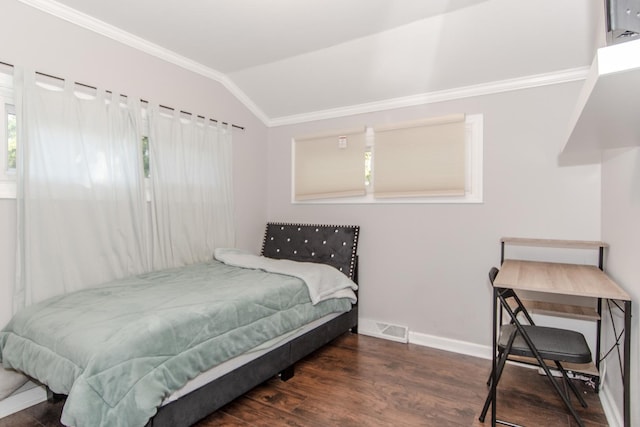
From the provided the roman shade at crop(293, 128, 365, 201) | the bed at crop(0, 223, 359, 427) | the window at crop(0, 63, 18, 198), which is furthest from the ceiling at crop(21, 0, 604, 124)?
the bed at crop(0, 223, 359, 427)

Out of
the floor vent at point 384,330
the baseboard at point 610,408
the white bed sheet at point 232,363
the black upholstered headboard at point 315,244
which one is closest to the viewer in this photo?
the white bed sheet at point 232,363

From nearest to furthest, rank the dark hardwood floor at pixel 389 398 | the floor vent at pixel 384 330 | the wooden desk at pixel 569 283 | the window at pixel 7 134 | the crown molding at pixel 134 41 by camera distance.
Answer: the wooden desk at pixel 569 283 < the dark hardwood floor at pixel 389 398 < the window at pixel 7 134 < the crown molding at pixel 134 41 < the floor vent at pixel 384 330

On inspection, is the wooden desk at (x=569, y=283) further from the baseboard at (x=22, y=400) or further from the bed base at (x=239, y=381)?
the baseboard at (x=22, y=400)

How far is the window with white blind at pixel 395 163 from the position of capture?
300 centimetres

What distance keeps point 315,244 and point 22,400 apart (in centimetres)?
241

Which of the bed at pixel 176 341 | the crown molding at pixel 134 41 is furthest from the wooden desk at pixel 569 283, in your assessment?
the crown molding at pixel 134 41

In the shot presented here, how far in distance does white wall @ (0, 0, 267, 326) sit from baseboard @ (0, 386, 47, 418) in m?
0.47

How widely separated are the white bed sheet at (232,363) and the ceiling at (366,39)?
219 cm

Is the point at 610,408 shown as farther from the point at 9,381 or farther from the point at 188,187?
the point at 9,381

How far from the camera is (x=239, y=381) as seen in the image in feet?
6.57

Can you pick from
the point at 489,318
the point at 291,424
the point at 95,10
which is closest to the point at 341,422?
the point at 291,424

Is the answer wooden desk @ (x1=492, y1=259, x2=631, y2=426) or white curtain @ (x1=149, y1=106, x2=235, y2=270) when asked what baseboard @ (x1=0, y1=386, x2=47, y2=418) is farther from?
wooden desk @ (x1=492, y1=259, x2=631, y2=426)

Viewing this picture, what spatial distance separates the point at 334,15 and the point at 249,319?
2096mm

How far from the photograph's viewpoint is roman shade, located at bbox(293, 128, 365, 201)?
3.54 m
